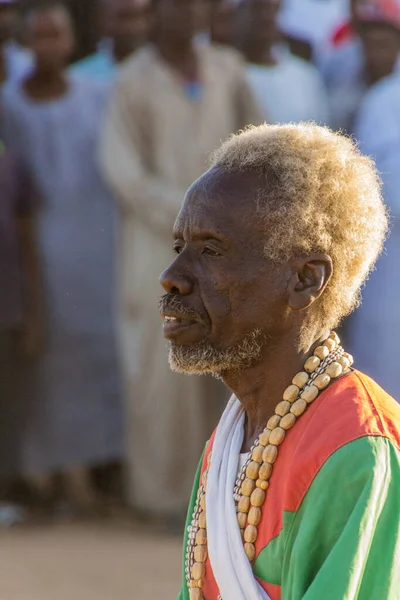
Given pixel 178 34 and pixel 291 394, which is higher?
pixel 178 34

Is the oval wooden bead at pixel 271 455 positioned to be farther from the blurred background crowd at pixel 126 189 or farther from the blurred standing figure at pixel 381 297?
the blurred standing figure at pixel 381 297

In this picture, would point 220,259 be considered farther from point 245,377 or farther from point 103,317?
point 103,317

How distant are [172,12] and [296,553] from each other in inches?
245

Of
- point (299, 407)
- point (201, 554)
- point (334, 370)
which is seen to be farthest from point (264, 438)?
point (201, 554)

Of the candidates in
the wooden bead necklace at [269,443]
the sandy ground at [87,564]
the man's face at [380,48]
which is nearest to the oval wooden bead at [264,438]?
the wooden bead necklace at [269,443]

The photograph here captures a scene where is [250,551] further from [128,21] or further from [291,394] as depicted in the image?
[128,21]

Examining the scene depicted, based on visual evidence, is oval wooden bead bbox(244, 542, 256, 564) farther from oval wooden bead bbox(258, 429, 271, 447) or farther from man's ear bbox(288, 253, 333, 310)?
man's ear bbox(288, 253, 333, 310)

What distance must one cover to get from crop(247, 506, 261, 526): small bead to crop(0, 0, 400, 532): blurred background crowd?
17.0ft

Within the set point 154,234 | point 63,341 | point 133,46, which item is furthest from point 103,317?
point 133,46

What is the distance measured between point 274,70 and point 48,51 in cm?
159

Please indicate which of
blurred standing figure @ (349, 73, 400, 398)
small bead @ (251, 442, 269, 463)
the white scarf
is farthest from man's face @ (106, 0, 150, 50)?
small bead @ (251, 442, 269, 463)

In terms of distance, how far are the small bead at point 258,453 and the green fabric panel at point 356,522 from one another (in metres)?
0.29

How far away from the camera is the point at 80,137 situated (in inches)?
322

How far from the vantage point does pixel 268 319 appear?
8.89 ft
